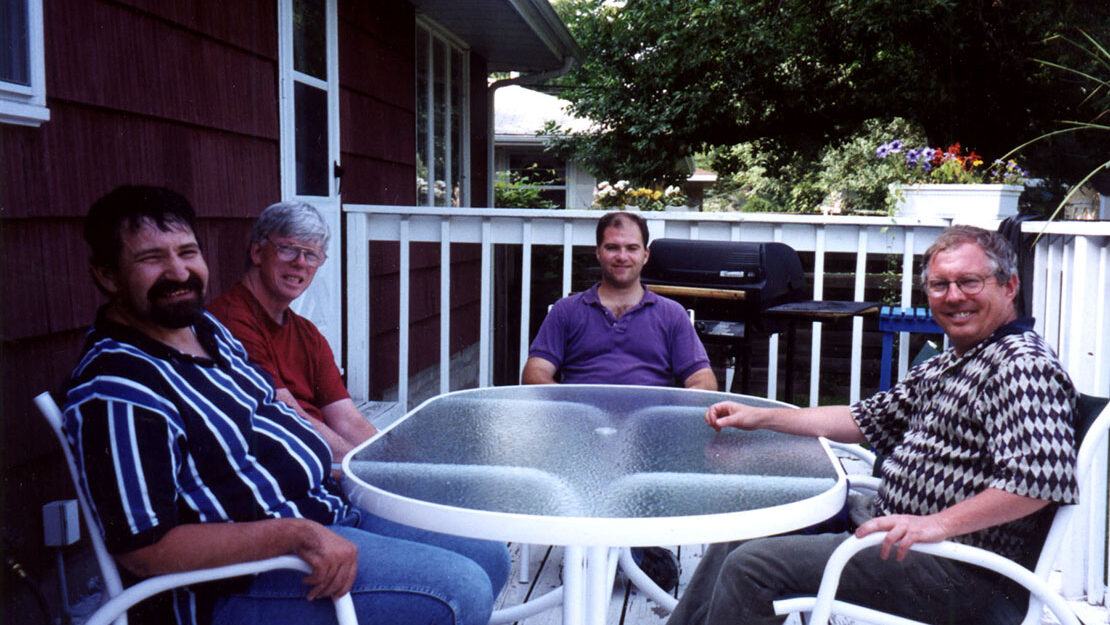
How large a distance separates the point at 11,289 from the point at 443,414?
1.12m

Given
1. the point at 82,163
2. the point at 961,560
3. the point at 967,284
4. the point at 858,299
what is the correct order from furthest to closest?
the point at 858,299 → the point at 82,163 → the point at 967,284 → the point at 961,560

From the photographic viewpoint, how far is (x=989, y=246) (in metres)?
1.85

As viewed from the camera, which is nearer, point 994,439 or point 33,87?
point 994,439

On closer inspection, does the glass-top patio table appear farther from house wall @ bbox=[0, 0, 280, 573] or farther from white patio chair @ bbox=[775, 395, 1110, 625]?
house wall @ bbox=[0, 0, 280, 573]

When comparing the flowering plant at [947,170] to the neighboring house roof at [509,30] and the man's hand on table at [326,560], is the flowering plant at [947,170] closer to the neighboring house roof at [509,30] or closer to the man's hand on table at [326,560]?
the neighboring house roof at [509,30]

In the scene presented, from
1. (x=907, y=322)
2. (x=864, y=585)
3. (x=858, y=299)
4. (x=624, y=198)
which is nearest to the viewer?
(x=864, y=585)

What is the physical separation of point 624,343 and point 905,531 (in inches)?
61.2

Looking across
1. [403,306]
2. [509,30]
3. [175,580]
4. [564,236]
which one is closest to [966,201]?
[564,236]

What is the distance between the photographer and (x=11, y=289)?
7.69 ft

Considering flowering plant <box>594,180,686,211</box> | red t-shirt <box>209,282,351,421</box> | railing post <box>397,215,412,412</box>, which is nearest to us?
red t-shirt <box>209,282,351,421</box>

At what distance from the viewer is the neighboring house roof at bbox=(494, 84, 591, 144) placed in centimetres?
1577

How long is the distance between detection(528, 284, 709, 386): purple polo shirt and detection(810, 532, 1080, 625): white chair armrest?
58.3 inches

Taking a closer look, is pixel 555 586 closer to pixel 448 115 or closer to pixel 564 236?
pixel 564 236

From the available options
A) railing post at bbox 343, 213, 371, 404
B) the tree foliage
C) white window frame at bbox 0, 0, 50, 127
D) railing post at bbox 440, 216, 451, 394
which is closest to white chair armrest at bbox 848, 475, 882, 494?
white window frame at bbox 0, 0, 50, 127
